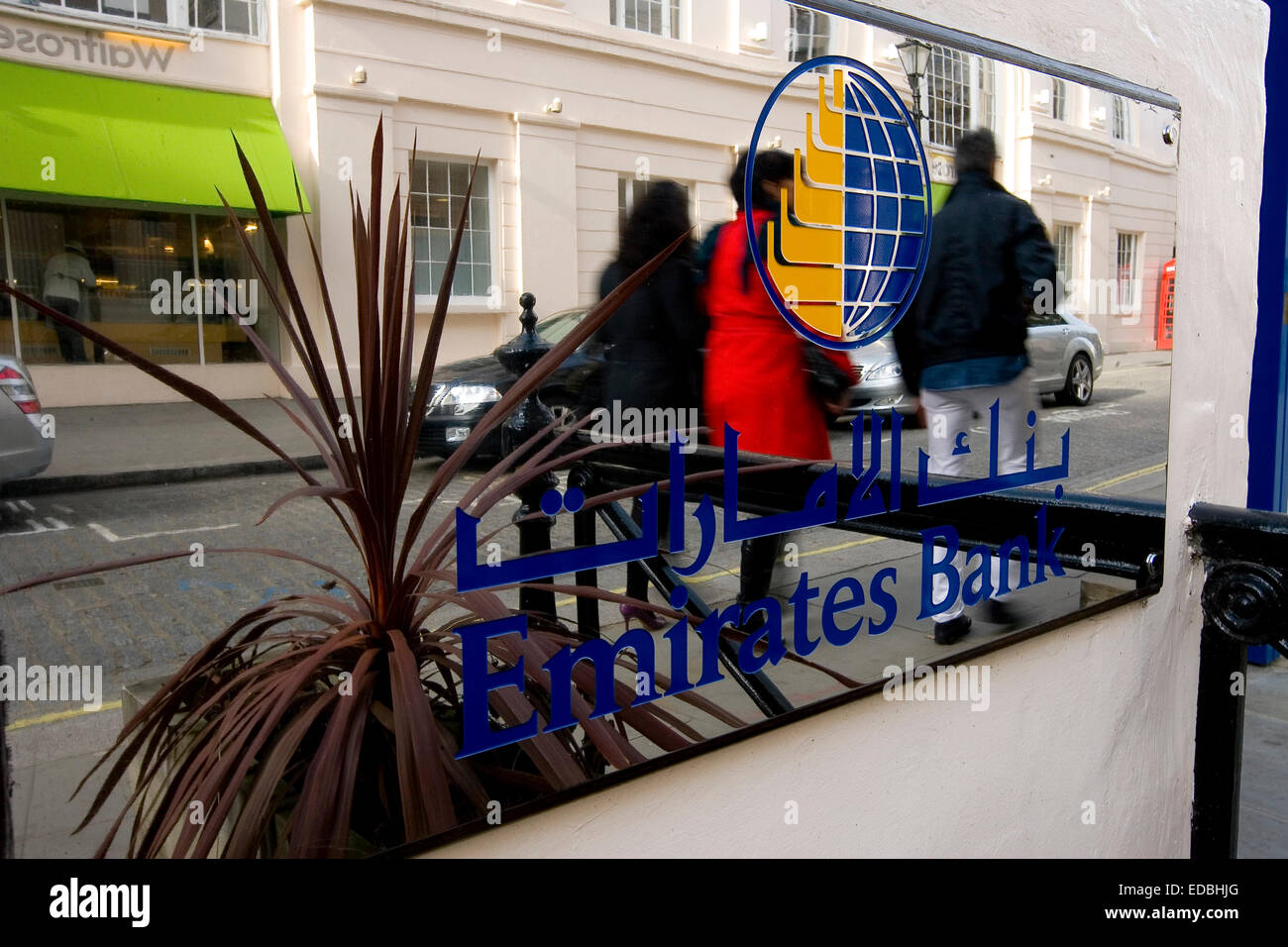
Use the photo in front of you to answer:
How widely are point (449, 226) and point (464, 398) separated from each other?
0.87 feet

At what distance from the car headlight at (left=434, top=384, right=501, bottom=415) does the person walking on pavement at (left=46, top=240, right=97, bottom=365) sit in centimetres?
51

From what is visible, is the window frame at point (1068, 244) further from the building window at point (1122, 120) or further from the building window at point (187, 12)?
the building window at point (187, 12)

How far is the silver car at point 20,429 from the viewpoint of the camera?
1.22 metres

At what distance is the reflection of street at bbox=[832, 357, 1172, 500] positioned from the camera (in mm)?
2680

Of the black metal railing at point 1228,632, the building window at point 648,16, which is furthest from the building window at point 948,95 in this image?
the black metal railing at point 1228,632

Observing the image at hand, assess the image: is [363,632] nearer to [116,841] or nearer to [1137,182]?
[116,841]

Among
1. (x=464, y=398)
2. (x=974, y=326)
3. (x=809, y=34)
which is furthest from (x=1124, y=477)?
(x=464, y=398)

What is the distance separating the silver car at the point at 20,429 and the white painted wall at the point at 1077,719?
82 centimetres

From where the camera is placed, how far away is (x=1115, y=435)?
2.87 metres

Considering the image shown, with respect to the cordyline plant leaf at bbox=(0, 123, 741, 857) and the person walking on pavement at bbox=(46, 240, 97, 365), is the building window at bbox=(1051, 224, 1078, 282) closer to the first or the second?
the cordyline plant leaf at bbox=(0, 123, 741, 857)

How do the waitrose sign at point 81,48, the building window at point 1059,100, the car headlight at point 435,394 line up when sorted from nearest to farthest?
the waitrose sign at point 81,48, the car headlight at point 435,394, the building window at point 1059,100

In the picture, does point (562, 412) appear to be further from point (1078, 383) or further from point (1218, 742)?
point (1218, 742)

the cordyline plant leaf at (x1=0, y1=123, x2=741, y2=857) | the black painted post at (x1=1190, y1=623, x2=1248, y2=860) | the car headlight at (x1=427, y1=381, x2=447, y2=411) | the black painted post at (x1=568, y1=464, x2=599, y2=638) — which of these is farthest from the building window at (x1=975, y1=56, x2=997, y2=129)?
the black painted post at (x1=1190, y1=623, x2=1248, y2=860)
